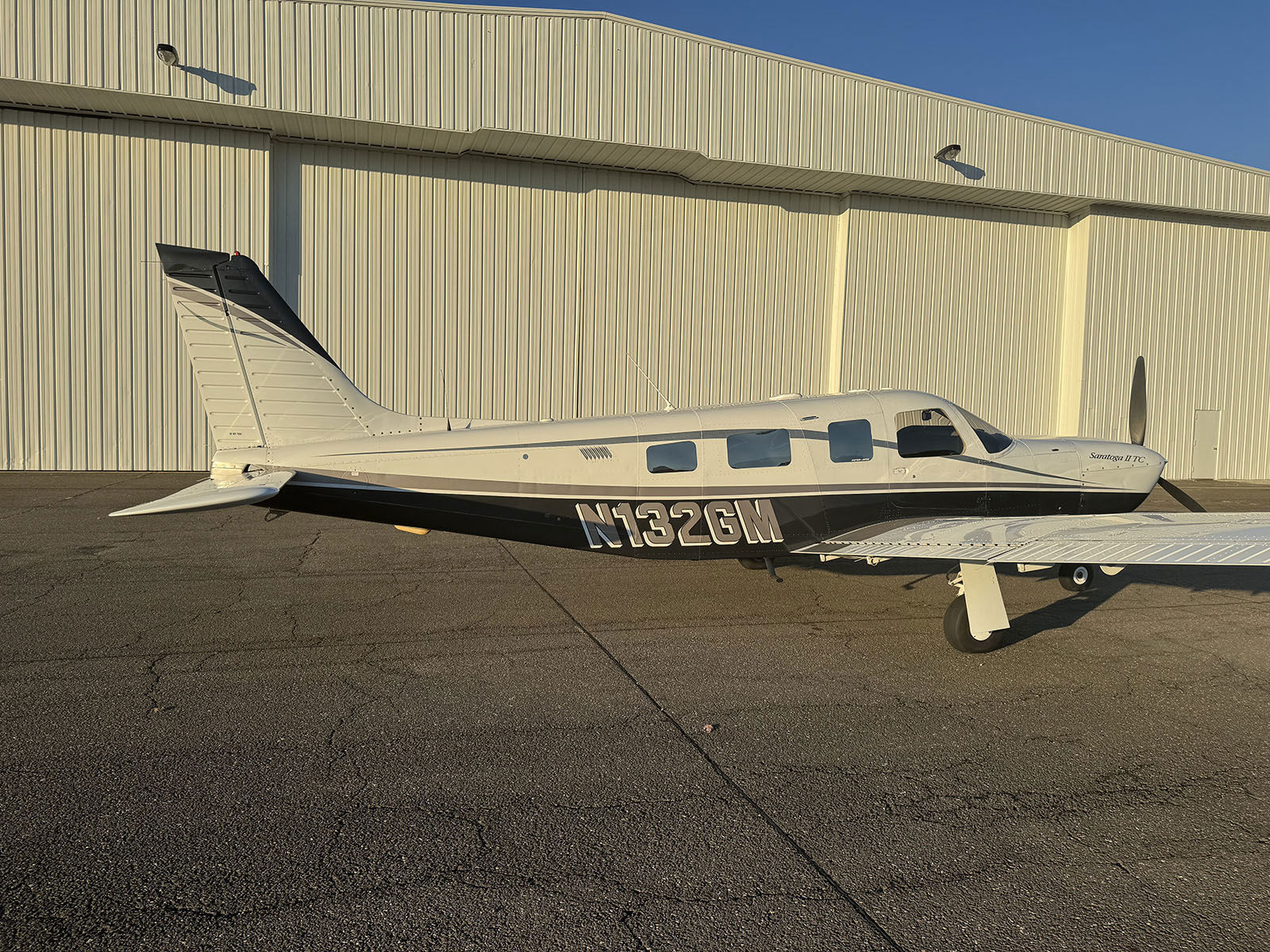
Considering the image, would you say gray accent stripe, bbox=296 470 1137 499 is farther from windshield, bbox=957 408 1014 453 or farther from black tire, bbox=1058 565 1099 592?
black tire, bbox=1058 565 1099 592

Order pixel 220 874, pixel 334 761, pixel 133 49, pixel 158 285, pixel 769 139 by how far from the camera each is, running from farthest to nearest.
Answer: pixel 769 139
pixel 158 285
pixel 133 49
pixel 334 761
pixel 220 874

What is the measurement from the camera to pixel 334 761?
4836 mm

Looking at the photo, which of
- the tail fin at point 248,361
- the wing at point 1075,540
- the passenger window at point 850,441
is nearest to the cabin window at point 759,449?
the passenger window at point 850,441

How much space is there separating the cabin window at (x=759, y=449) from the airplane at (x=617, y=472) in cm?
2

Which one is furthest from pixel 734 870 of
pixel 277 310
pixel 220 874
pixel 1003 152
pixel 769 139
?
pixel 1003 152

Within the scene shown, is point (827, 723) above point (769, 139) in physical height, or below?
below

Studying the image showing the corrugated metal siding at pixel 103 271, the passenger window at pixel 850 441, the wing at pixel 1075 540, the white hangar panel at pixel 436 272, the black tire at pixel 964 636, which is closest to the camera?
the wing at pixel 1075 540

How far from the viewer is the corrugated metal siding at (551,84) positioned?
16250mm

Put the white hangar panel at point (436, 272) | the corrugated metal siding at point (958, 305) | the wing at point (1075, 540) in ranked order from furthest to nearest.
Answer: the corrugated metal siding at point (958, 305)
the white hangar panel at point (436, 272)
the wing at point (1075, 540)

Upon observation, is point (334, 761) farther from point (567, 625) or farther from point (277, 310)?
point (277, 310)

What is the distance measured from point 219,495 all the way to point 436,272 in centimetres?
1447

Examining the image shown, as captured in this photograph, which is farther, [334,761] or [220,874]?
[334,761]

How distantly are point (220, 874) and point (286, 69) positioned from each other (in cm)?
1815

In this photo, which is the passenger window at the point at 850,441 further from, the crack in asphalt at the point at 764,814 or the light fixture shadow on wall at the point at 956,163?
the light fixture shadow on wall at the point at 956,163
